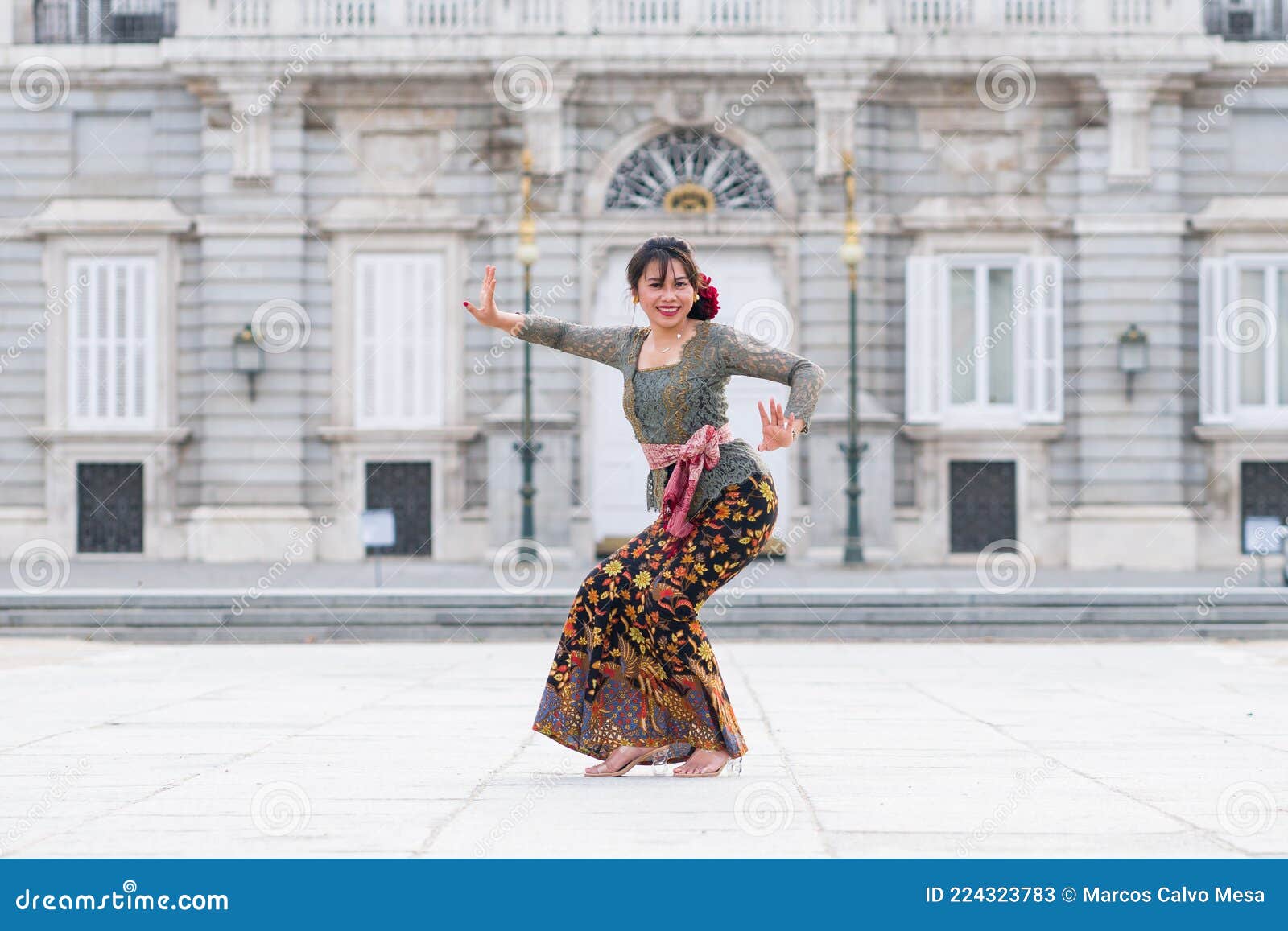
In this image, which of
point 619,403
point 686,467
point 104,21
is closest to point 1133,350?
point 619,403

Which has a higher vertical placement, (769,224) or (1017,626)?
(769,224)

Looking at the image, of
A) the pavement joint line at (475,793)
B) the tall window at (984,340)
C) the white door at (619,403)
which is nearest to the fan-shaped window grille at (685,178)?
the white door at (619,403)

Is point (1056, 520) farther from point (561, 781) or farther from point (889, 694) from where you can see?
point (561, 781)

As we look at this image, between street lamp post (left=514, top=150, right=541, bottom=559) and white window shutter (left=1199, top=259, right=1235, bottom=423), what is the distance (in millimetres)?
8862

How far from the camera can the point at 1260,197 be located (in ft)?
73.8

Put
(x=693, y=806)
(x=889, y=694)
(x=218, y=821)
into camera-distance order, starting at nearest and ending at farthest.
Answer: (x=218, y=821)
(x=693, y=806)
(x=889, y=694)

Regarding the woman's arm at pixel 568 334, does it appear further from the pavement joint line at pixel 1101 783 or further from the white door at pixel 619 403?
the white door at pixel 619 403

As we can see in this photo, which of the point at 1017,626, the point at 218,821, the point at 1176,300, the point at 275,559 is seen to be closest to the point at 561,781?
the point at 218,821

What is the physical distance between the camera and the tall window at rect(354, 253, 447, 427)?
74.2ft

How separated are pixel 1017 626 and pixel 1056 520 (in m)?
7.90

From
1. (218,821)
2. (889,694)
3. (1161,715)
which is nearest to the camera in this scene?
(218,821)

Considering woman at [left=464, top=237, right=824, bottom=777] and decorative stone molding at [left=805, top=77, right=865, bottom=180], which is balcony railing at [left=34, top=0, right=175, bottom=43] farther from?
woman at [left=464, top=237, right=824, bottom=777]

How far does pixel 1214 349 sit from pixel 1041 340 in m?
2.34

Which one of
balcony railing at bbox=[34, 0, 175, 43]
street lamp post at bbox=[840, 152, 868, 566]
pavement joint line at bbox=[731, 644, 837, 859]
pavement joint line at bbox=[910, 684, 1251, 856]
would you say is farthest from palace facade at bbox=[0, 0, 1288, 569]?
pavement joint line at bbox=[910, 684, 1251, 856]
